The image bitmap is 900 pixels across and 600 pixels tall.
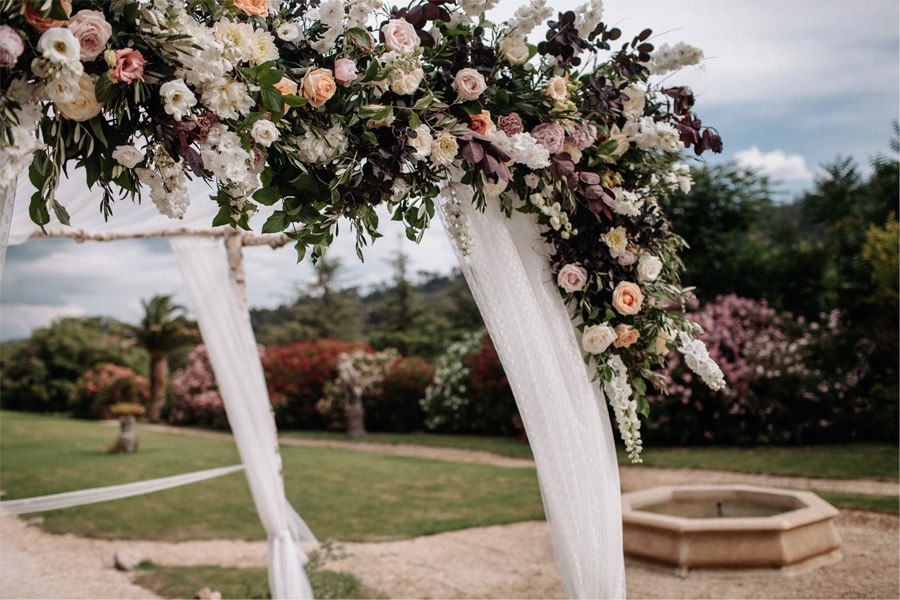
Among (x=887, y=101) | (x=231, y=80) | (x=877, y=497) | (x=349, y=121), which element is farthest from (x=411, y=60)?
(x=887, y=101)

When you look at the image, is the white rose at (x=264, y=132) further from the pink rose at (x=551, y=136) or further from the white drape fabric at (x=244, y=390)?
the white drape fabric at (x=244, y=390)

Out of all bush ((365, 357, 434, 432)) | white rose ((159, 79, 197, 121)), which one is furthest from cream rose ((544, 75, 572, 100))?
bush ((365, 357, 434, 432))

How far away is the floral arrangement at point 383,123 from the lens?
4.70 ft

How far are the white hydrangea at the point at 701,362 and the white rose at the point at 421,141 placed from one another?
105 centimetres

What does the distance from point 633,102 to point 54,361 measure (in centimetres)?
1801

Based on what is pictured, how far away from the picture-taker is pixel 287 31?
170cm

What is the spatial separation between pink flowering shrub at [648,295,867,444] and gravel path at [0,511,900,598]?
3142 millimetres

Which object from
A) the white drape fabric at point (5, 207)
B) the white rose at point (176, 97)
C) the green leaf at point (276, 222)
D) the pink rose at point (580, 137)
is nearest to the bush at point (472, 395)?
the pink rose at point (580, 137)

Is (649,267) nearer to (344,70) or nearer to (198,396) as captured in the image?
(344,70)

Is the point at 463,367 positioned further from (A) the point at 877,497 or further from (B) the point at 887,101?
(B) the point at 887,101

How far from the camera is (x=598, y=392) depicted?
2.29 meters

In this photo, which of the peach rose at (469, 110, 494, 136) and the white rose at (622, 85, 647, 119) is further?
the white rose at (622, 85, 647, 119)

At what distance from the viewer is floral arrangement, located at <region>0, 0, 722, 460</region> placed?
1433 millimetres

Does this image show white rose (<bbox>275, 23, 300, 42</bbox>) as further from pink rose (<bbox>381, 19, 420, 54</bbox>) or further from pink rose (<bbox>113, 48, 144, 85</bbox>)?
pink rose (<bbox>113, 48, 144, 85</bbox>)
